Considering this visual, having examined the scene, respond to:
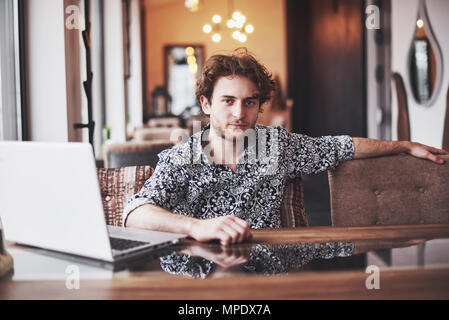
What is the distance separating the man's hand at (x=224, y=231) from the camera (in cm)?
127

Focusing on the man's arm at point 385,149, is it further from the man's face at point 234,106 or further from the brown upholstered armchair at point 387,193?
the man's face at point 234,106

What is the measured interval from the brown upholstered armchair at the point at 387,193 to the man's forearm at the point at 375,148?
0.02m

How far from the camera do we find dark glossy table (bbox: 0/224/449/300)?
95 cm

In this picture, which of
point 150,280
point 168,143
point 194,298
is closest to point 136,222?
point 150,280

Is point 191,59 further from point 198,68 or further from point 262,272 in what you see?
point 262,272

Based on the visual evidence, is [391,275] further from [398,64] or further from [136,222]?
[398,64]

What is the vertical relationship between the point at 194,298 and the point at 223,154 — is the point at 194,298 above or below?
below

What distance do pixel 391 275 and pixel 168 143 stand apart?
2.19m

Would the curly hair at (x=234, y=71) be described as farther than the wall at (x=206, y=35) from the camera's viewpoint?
No

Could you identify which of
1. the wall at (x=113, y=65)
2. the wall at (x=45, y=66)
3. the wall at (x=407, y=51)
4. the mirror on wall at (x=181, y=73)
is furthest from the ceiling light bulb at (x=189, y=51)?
the wall at (x=45, y=66)

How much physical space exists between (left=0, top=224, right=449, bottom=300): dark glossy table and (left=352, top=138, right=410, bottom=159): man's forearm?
625 millimetres

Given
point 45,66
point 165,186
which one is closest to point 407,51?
point 45,66

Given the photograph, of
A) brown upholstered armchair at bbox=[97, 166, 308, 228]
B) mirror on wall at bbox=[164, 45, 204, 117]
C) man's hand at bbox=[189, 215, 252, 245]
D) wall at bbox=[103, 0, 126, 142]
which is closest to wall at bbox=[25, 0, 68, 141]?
brown upholstered armchair at bbox=[97, 166, 308, 228]

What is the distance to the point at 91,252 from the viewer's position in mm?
1133
